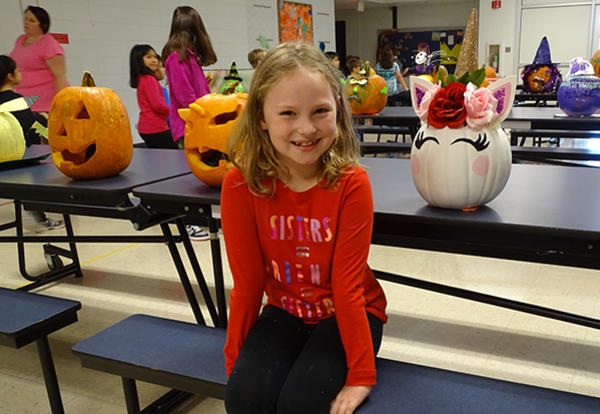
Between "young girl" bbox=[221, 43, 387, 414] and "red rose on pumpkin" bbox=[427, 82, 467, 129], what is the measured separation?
204 mm

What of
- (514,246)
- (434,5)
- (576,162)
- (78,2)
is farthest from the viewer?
(434,5)

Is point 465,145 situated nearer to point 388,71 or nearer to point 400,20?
point 388,71

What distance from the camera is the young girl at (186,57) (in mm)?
3125

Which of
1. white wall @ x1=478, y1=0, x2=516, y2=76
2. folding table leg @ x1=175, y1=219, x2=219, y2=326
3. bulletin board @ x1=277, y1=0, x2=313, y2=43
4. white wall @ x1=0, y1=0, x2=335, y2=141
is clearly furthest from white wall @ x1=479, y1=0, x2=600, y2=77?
folding table leg @ x1=175, y1=219, x2=219, y2=326

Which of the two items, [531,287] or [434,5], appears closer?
[531,287]

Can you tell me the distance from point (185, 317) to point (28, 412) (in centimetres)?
81

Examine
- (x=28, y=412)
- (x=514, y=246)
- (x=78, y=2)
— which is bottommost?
(x=28, y=412)

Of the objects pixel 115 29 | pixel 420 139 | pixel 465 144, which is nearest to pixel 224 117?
pixel 420 139

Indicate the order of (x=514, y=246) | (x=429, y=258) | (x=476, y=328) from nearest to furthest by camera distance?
(x=514, y=246)
(x=476, y=328)
(x=429, y=258)

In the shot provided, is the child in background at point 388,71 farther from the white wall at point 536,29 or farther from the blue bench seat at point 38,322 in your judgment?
the white wall at point 536,29

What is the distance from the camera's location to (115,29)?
6480 mm

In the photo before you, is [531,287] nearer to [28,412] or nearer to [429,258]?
[429,258]

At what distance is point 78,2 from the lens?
6.05 meters

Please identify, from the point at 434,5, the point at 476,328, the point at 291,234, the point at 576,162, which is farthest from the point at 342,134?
the point at 434,5
